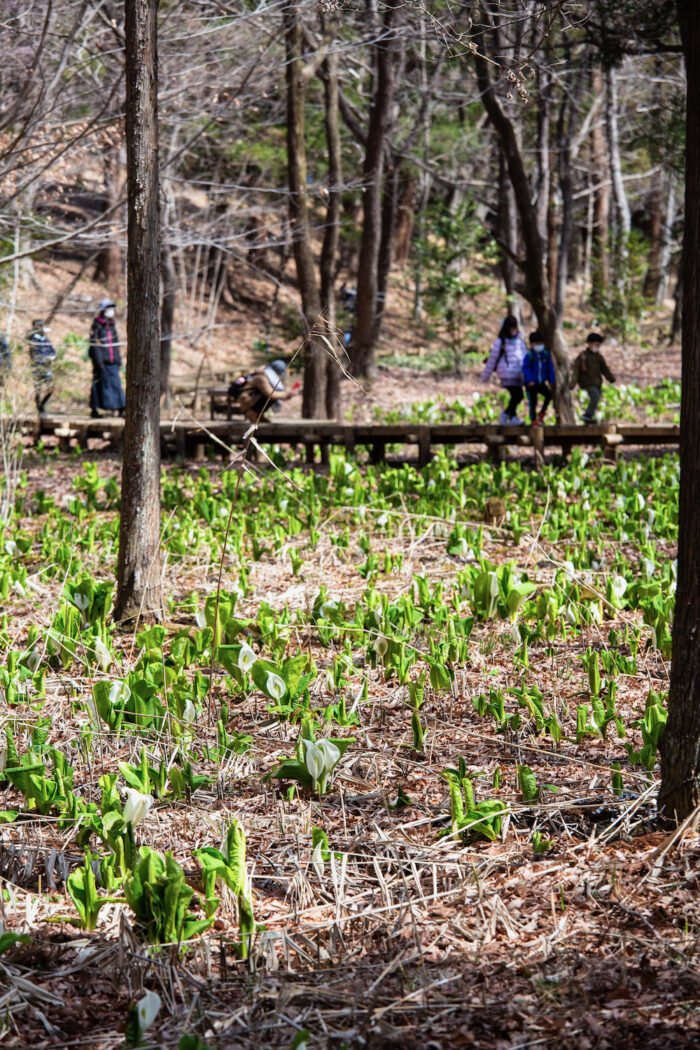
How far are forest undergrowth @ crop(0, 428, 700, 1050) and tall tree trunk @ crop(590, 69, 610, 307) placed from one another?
16339 millimetres

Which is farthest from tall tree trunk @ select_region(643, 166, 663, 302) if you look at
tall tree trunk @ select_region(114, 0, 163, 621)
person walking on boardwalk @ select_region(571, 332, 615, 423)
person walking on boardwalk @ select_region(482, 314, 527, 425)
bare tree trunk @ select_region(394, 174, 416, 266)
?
tall tree trunk @ select_region(114, 0, 163, 621)

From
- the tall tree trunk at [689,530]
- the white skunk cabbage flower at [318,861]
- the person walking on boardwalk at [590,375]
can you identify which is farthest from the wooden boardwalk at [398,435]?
the white skunk cabbage flower at [318,861]

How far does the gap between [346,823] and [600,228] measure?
2667 centimetres

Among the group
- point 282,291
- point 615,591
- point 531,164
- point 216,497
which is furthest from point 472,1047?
point 531,164

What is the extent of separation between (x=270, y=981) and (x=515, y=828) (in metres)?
1.04

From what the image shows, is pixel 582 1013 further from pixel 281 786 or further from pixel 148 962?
pixel 281 786

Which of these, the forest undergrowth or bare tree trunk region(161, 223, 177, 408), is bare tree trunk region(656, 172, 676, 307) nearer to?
bare tree trunk region(161, 223, 177, 408)

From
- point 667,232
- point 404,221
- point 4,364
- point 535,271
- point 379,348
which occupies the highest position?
point 667,232

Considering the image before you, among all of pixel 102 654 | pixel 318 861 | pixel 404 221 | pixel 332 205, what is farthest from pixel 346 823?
pixel 404 221

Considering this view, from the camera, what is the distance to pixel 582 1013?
7.78 ft

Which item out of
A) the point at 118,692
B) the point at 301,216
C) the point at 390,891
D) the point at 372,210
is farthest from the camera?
the point at 372,210

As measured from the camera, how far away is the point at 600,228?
90.9 feet

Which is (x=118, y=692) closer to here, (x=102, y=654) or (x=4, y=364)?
(x=102, y=654)

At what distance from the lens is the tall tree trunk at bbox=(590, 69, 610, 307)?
2353 cm
